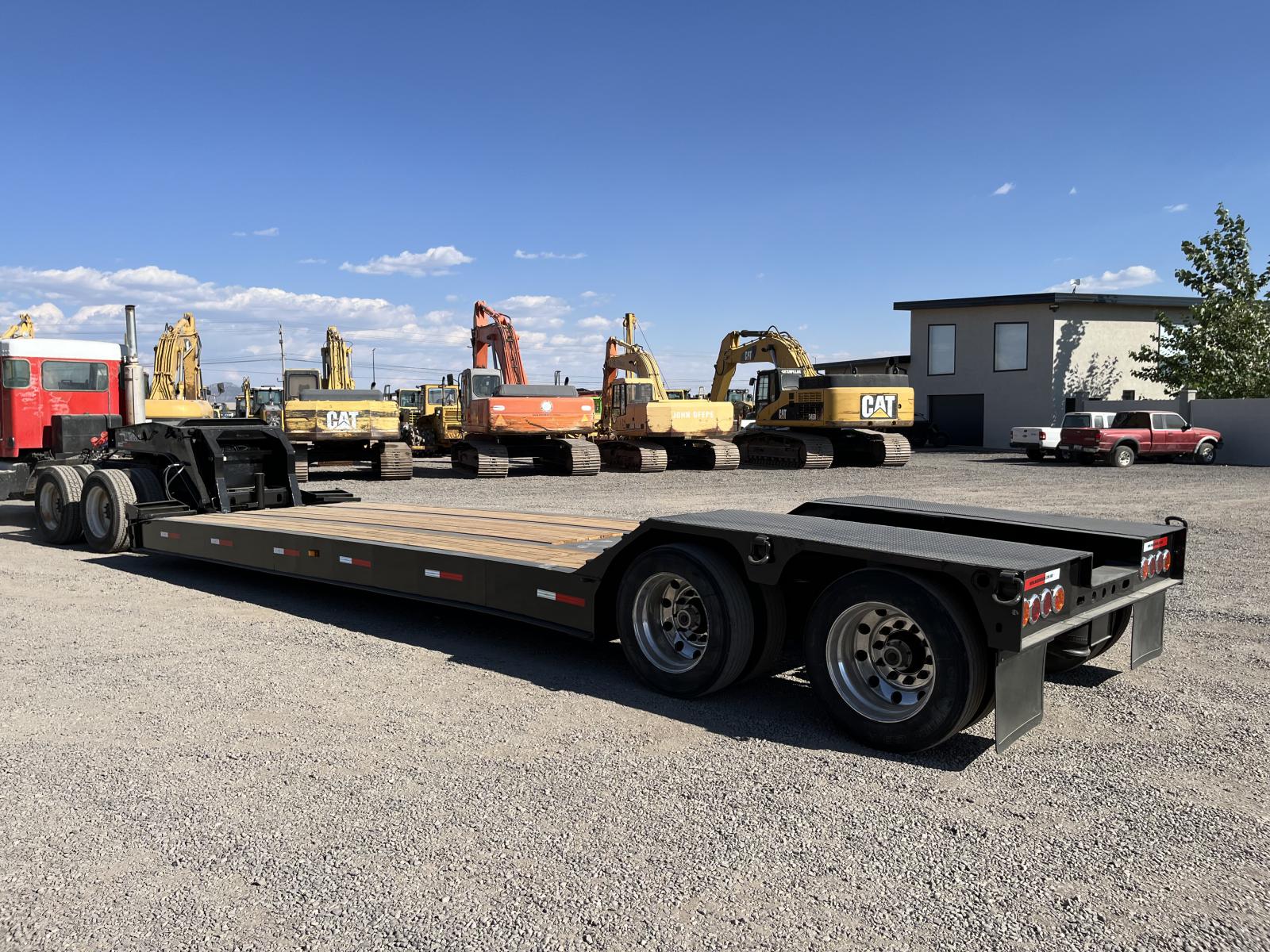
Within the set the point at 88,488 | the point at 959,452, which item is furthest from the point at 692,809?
the point at 959,452

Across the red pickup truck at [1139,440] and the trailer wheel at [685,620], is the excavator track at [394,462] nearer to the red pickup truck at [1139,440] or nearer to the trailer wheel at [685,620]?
the trailer wheel at [685,620]

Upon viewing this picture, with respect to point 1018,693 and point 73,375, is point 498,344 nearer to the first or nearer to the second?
point 73,375

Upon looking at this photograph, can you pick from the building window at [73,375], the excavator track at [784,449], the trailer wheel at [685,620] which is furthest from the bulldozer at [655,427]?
the trailer wheel at [685,620]

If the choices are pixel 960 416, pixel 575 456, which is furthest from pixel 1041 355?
pixel 575 456

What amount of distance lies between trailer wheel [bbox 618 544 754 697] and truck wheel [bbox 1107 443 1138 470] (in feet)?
84.1

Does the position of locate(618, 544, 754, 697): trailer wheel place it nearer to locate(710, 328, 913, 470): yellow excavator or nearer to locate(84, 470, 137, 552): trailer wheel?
locate(84, 470, 137, 552): trailer wheel

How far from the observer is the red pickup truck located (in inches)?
1077

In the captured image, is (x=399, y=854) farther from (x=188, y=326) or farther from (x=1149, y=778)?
(x=188, y=326)

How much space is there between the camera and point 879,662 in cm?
470

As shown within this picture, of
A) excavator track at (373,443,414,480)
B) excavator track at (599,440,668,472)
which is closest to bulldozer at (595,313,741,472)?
excavator track at (599,440,668,472)

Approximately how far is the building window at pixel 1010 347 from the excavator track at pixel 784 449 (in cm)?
1492

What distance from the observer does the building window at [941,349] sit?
40.4m

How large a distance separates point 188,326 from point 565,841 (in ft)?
99.6

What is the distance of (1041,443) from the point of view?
29.4 meters
